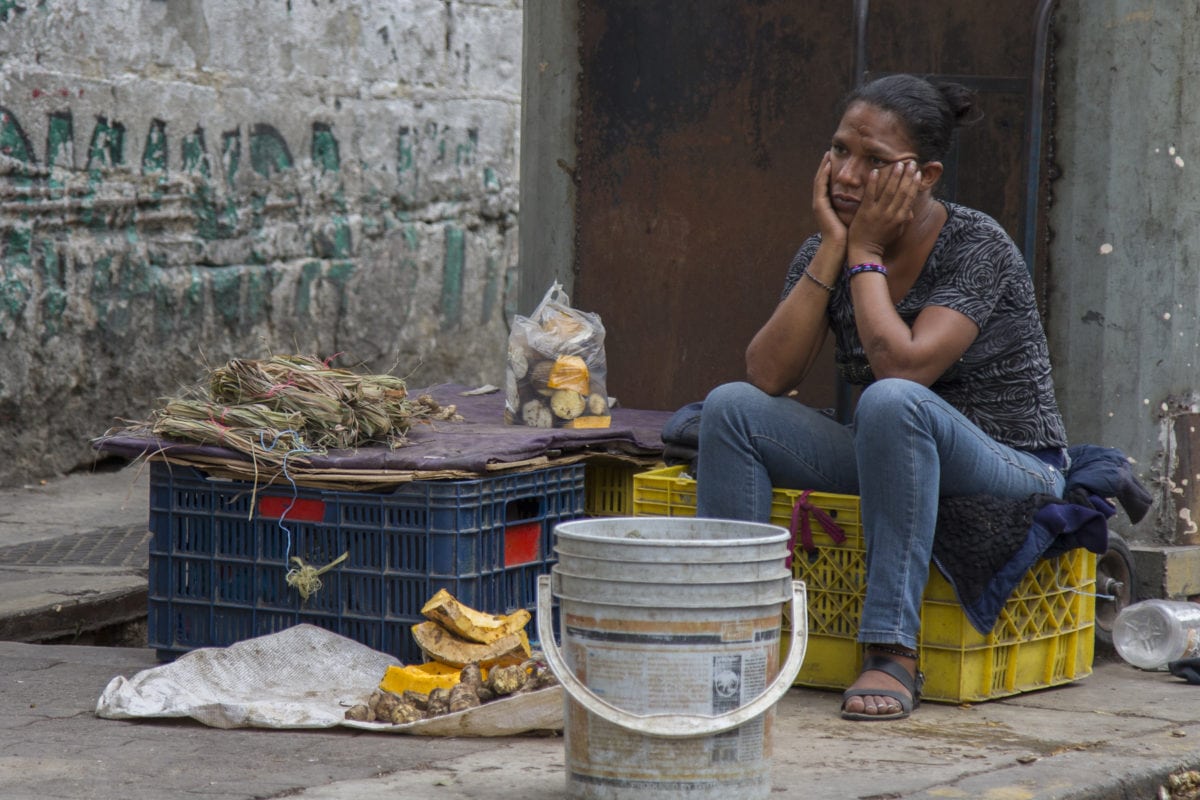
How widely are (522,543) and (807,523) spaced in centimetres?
77

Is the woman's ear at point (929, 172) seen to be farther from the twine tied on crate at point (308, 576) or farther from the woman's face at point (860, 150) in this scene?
the twine tied on crate at point (308, 576)

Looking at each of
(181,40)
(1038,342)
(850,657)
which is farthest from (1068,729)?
(181,40)

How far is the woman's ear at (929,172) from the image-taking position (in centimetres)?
393

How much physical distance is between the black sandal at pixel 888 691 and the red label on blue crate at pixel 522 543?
3.04 feet

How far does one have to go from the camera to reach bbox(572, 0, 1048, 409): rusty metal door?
4.93 metres

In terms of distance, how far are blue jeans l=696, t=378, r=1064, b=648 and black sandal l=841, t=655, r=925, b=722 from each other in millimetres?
71

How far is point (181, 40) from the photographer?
8.02m

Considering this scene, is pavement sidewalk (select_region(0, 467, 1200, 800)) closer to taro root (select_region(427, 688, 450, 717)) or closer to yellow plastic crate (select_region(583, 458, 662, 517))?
taro root (select_region(427, 688, 450, 717))

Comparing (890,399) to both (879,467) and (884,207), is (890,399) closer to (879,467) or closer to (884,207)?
(879,467)

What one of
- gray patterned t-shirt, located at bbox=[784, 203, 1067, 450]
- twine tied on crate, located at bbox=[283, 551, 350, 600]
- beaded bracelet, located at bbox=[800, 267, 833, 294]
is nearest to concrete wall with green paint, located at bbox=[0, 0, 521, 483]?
twine tied on crate, located at bbox=[283, 551, 350, 600]

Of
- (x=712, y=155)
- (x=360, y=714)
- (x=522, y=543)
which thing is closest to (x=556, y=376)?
(x=522, y=543)

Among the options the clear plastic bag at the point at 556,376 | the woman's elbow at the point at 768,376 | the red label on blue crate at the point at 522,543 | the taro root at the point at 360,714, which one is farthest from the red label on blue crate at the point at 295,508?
the woman's elbow at the point at 768,376

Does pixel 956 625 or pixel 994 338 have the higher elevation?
pixel 994 338

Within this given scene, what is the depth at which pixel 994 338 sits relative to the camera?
3.89m
